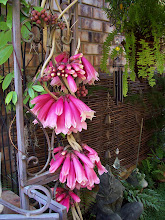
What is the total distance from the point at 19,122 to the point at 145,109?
2121 mm

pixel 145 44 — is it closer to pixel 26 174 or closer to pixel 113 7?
pixel 113 7

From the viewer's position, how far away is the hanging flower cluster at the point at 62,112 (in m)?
0.61

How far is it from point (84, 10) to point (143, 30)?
54cm

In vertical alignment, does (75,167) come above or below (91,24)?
below

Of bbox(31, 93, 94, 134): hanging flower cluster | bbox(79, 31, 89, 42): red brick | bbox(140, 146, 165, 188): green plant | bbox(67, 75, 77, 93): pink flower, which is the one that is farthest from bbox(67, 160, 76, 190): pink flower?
bbox(140, 146, 165, 188): green plant

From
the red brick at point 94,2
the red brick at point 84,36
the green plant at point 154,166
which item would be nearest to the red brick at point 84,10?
the red brick at point 94,2

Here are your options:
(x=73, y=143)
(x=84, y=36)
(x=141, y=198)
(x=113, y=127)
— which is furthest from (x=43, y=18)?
(x=141, y=198)

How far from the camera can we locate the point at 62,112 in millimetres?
622

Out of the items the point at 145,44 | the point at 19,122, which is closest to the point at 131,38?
the point at 145,44

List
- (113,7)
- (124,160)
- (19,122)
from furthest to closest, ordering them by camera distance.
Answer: (124,160), (113,7), (19,122)

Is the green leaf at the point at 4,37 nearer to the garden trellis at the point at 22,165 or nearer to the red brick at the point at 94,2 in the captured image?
the garden trellis at the point at 22,165

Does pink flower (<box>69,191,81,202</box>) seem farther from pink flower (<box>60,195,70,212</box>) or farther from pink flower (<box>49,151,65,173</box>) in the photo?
pink flower (<box>49,151,65,173</box>)

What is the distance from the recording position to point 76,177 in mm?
648

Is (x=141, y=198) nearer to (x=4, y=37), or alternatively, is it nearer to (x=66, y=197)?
(x=66, y=197)
